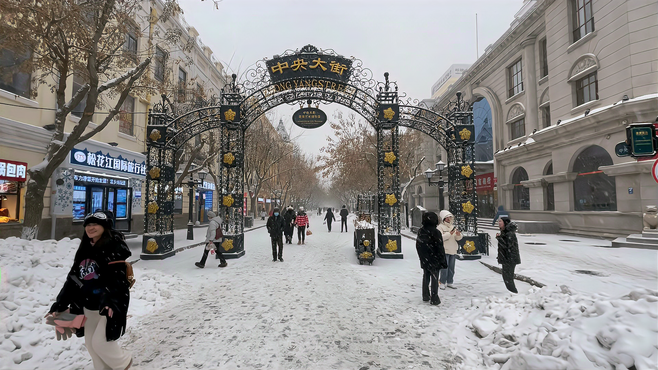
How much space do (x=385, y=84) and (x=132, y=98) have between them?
596 inches

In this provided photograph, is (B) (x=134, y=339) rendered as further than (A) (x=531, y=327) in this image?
Yes

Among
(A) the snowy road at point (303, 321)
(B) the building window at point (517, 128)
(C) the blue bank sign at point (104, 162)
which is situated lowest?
(A) the snowy road at point (303, 321)

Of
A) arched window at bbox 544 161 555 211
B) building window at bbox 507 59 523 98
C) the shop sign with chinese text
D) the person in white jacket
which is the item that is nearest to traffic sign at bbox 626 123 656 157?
the person in white jacket

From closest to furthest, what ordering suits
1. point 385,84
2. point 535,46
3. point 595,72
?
point 385,84, point 595,72, point 535,46

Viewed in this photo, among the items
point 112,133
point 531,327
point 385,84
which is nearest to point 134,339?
point 531,327

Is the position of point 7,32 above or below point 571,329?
above

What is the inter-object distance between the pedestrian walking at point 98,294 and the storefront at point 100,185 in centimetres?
1285

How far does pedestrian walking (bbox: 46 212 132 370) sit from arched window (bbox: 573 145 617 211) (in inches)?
751

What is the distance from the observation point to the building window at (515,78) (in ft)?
74.0

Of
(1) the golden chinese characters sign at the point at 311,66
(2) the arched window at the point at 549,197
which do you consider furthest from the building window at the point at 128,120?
(2) the arched window at the point at 549,197

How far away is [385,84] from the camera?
34.6 ft

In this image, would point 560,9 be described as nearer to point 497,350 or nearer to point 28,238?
point 497,350

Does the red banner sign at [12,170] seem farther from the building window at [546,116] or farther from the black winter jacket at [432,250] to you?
the building window at [546,116]

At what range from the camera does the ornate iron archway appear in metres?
10.3
